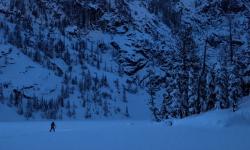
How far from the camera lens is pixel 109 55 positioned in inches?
4530

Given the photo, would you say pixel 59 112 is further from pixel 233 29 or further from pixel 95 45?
pixel 233 29

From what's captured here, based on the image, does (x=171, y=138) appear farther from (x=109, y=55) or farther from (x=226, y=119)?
→ (x=109, y=55)

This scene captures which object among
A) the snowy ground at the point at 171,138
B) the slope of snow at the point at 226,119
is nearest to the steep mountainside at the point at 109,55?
the slope of snow at the point at 226,119

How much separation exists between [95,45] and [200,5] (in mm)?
59911

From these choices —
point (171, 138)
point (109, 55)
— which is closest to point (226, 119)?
point (171, 138)

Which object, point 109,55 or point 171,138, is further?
point 109,55

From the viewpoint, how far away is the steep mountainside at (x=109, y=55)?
85125mm

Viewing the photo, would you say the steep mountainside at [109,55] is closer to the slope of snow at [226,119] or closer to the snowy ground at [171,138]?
the slope of snow at [226,119]

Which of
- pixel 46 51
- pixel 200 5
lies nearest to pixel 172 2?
pixel 200 5

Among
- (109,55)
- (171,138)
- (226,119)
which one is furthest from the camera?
(109,55)

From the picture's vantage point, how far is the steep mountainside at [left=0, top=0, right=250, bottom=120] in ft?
279

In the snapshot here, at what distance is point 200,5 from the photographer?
6235 inches

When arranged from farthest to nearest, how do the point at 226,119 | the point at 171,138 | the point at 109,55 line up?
the point at 109,55 → the point at 226,119 → the point at 171,138

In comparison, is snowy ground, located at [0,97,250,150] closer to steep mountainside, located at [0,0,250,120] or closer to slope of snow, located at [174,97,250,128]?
slope of snow, located at [174,97,250,128]
